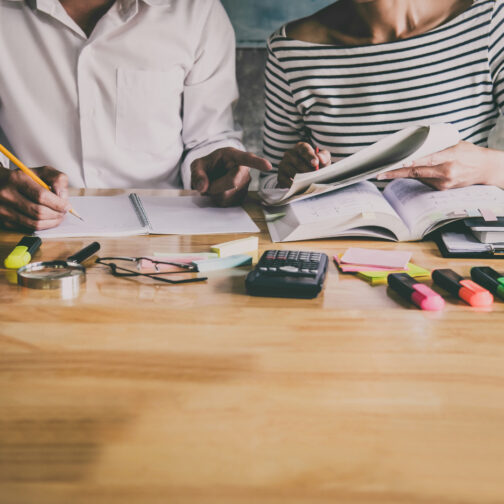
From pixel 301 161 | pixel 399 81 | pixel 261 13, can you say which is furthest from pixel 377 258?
pixel 261 13

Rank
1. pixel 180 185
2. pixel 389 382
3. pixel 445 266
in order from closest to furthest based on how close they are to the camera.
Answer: pixel 389 382 < pixel 445 266 < pixel 180 185

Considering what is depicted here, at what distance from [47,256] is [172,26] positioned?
2.88 ft

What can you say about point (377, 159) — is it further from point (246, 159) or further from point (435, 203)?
point (246, 159)

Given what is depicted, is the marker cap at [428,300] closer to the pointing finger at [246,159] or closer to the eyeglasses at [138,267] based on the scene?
the eyeglasses at [138,267]

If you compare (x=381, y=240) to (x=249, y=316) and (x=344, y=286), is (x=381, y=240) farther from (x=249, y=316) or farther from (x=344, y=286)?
(x=249, y=316)

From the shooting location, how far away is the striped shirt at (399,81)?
1334mm

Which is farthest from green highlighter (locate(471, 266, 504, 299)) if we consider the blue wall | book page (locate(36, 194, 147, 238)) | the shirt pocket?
the blue wall

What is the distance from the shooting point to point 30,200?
2.92ft

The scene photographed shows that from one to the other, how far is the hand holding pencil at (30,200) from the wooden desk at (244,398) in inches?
8.6

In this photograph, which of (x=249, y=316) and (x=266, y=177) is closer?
(x=249, y=316)

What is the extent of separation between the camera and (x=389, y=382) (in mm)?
490

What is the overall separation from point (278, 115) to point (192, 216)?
674 millimetres

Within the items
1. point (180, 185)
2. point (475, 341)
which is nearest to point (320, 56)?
point (180, 185)

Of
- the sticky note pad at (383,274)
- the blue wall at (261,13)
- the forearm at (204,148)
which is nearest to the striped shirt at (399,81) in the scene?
the forearm at (204,148)
